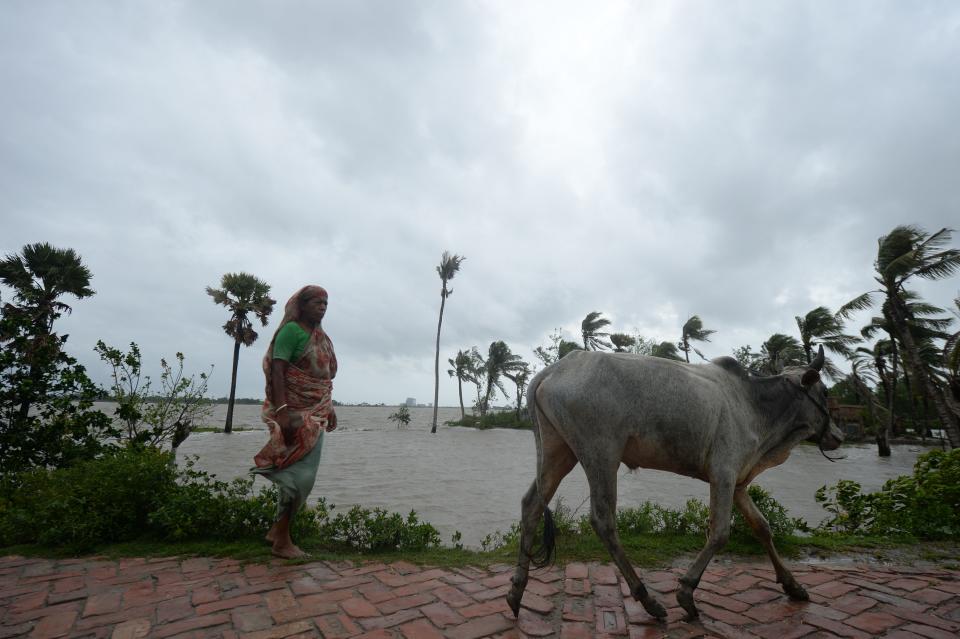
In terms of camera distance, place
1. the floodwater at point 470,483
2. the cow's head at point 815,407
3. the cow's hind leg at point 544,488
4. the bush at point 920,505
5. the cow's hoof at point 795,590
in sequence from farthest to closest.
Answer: the floodwater at point 470,483 → the bush at point 920,505 → the cow's head at point 815,407 → the cow's hoof at point 795,590 → the cow's hind leg at point 544,488

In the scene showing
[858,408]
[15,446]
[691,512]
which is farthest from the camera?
[858,408]

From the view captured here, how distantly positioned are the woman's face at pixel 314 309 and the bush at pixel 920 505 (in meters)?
6.08

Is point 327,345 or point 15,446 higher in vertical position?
point 327,345

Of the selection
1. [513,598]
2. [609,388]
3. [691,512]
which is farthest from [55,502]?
[691,512]

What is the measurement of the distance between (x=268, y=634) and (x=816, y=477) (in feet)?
50.5

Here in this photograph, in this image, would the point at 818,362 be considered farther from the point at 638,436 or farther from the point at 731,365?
the point at 638,436

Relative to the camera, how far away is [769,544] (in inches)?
120

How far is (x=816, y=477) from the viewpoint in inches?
508

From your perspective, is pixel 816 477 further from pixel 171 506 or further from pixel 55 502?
pixel 55 502

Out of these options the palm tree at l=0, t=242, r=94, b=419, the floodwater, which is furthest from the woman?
the palm tree at l=0, t=242, r=94, b=419

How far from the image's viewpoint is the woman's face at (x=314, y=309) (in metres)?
3.88

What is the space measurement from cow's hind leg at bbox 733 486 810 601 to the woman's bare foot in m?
3.36

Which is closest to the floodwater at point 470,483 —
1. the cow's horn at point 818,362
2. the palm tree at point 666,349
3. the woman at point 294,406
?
the cow's horn at point 818,362

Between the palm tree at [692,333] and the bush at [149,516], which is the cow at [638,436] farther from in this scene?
the palm tree at [692,333]
